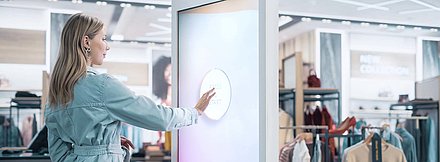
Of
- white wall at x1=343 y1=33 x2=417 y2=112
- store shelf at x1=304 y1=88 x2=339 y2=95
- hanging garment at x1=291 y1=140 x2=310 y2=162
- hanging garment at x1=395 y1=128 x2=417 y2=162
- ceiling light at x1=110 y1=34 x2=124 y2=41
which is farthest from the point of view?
white wall at x1=343 y1=33 x2=417 y2=112

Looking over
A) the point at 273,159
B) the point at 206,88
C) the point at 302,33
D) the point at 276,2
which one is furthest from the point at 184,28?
the point at 302,33

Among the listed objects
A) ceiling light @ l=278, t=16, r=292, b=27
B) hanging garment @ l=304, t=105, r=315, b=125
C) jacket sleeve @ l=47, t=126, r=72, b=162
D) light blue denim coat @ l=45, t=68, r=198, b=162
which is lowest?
hanging garment @ l=304, t=105, r=315, b=125

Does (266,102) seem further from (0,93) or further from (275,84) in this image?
(0,93)

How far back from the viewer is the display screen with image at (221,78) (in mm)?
2076

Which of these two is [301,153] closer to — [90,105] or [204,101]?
[204,101]

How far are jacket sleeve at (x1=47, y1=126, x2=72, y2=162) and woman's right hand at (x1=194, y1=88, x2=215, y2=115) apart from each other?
Answer: 1.64 feet

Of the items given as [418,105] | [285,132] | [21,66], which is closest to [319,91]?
[285,132]

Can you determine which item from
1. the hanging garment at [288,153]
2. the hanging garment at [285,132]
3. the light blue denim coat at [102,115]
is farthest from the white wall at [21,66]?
the light blue denim coat at [102,115]

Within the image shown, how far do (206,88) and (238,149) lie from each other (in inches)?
11.8

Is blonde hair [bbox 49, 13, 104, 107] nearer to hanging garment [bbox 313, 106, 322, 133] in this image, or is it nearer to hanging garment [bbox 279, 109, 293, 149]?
hanging garment [bbox 279, 109, 293, 149]

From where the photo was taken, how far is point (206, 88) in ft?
7.55

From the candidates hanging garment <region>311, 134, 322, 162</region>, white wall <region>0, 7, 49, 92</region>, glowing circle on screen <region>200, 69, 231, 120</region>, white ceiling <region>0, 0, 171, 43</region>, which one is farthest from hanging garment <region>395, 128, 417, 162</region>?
glowing circle on screen <region>200, 69, 231, 120</region>

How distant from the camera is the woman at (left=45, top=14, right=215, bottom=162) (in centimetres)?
200

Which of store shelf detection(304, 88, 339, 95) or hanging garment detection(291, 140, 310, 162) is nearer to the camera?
hanging garment detection(291, 140, 310, 162)
